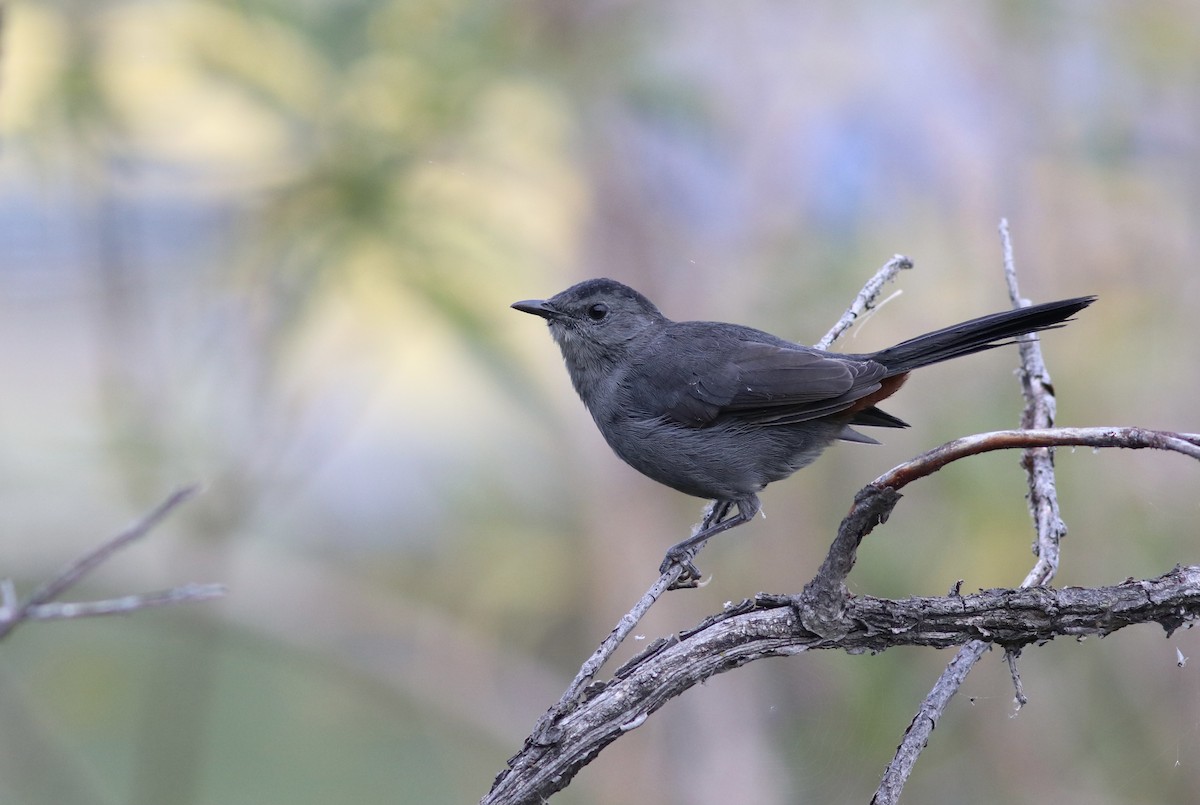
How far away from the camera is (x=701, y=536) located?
2875mm

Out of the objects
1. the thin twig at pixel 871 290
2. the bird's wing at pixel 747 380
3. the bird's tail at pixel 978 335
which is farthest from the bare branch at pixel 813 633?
the bird's wing at pixel 747 380

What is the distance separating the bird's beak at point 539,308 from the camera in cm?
363

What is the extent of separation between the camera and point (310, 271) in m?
4.61

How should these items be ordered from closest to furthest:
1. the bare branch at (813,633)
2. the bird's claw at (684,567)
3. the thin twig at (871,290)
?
the bare branch at (813,633) → the thin twig at (871,290) → the bird's claw at (684,567)

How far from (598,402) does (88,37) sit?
2.86 m

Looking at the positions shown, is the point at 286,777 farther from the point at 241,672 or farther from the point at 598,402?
the point at 598,402

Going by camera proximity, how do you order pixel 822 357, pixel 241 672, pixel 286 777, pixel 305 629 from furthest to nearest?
pixel 241 672
pixel 286 777
pixel 305 629
pixel 822 357

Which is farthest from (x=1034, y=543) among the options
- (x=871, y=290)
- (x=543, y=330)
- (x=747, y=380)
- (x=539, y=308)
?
(x=543, y=330)

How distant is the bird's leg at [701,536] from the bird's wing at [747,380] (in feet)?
0.80

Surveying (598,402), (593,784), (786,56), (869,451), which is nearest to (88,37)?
(598,402)

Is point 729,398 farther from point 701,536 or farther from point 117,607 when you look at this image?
point 117,607

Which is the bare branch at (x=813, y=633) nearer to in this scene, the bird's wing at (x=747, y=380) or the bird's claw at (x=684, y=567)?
the bird's claw at (x=684, y=567)

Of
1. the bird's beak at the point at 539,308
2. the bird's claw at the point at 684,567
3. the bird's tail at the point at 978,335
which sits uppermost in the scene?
the bird's beak at the point at 539,308

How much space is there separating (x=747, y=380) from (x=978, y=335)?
74cm
